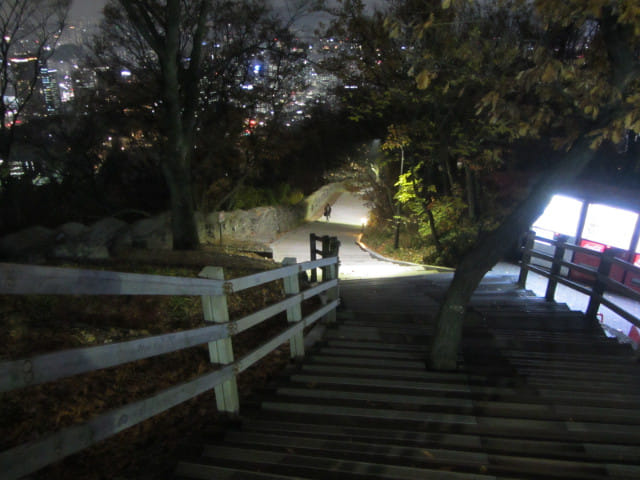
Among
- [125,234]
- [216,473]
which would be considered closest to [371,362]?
[216,473]

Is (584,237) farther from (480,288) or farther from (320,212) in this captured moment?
(320,212)

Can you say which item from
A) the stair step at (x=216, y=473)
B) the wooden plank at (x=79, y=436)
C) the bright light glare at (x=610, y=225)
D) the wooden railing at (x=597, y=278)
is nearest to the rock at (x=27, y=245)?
the wooden plank at (x=79, y=436)

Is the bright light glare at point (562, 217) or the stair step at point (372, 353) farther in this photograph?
the bright light glare at point (562, 217)

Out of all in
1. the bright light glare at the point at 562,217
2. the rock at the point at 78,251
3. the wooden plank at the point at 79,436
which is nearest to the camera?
the wooden plank at the point at 79,436

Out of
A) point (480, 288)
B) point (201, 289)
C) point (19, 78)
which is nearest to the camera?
point (201, 289)

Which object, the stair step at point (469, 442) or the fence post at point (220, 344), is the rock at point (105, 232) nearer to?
the fence post at point (220, 344)

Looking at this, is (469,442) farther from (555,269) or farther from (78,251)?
(78,251)

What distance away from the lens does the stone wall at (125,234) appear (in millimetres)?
6746

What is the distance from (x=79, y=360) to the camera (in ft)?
6.11

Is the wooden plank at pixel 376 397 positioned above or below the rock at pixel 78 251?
below

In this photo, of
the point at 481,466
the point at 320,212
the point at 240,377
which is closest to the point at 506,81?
the point at 481,466

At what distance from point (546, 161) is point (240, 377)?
14932 millimetres

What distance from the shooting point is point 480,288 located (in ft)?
27.4

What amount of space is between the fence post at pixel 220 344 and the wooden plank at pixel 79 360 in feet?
1.08
